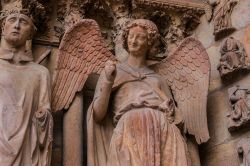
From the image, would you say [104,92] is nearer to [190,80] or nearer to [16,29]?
[16,29]

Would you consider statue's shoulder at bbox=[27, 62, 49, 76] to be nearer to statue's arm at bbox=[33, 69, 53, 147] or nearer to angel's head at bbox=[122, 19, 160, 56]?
statue's arm at bbox=[33, 69, 53, 147]

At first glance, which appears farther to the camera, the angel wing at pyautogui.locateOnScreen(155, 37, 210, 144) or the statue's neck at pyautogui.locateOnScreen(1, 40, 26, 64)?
the angel wing at pyautogui.locateOnScreen(155, 37, 210, 144)

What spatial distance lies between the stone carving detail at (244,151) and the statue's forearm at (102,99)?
1268 mm

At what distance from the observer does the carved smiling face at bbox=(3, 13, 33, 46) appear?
4766 mm

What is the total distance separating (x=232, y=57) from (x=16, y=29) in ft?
6.76

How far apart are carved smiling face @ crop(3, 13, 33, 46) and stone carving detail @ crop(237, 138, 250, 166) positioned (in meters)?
2.15

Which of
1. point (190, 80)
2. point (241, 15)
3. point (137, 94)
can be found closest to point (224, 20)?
point (241, 15)

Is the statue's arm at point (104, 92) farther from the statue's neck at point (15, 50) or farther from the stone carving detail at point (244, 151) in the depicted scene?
the stone carving detail at point (244, 151)

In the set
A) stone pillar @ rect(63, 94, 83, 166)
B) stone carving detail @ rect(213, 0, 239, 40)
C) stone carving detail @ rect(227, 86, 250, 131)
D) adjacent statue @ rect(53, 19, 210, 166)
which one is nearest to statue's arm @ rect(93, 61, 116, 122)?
adjacent statue @ rect(53, 19, 210, 166)

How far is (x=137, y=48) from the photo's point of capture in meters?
5.09

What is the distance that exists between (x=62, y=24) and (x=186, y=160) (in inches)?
78.8

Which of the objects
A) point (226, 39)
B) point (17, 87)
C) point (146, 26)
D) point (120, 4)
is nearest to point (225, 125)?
point (226, 39)

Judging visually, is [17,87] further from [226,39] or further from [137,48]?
[226,39]

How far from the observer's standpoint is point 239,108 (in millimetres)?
5039
